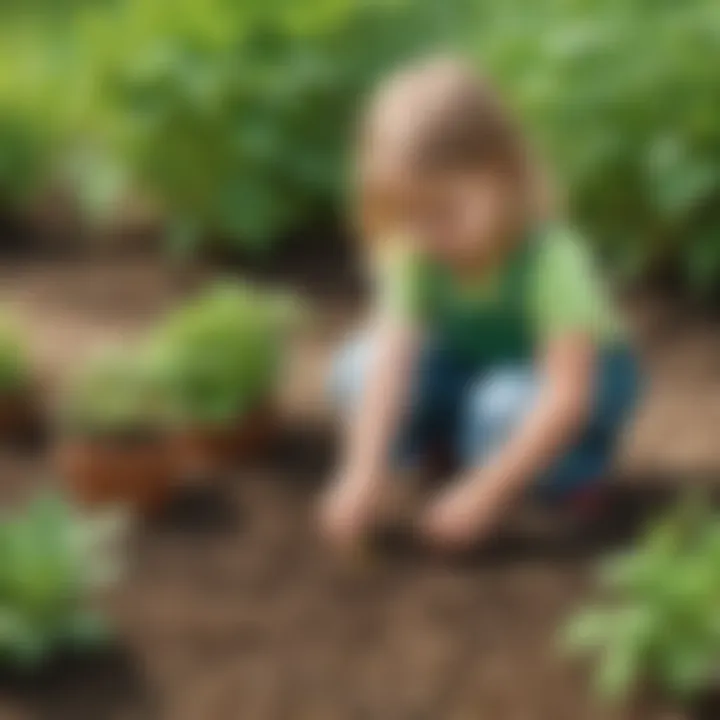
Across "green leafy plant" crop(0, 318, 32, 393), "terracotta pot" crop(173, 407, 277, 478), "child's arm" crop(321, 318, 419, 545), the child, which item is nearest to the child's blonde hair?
the child

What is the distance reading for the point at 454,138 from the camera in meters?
2.94

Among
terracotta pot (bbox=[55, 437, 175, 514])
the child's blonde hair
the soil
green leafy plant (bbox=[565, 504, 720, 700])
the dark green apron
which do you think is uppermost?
the child's blonde hair

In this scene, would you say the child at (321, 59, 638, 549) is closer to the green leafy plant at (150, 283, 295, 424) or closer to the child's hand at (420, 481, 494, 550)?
the child's hand at (420, 481, 494, 550)

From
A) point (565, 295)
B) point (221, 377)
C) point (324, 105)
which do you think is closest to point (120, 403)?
point (221, 377)

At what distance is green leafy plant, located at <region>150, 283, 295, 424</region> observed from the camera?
129 inches

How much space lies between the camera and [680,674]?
8.20 ft

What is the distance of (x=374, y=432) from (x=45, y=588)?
0.63 m

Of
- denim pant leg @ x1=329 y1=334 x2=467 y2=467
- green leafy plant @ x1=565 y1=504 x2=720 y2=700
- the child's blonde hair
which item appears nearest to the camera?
green leafy plant @ x1=565 y1=504 x2=720 y2=700

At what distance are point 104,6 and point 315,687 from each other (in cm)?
408

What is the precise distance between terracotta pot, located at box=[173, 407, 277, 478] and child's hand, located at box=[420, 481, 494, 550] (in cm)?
44

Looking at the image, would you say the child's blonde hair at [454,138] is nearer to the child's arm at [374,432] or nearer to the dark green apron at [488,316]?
the dark green apron at [488,316]

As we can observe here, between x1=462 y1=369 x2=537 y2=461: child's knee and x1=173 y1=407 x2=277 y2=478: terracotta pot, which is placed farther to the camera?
x1=173 y1=407 x2=277 y2=478: terracotta pot

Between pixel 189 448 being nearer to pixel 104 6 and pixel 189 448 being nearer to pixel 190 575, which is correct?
pixel 190 575

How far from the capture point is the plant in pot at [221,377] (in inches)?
129
